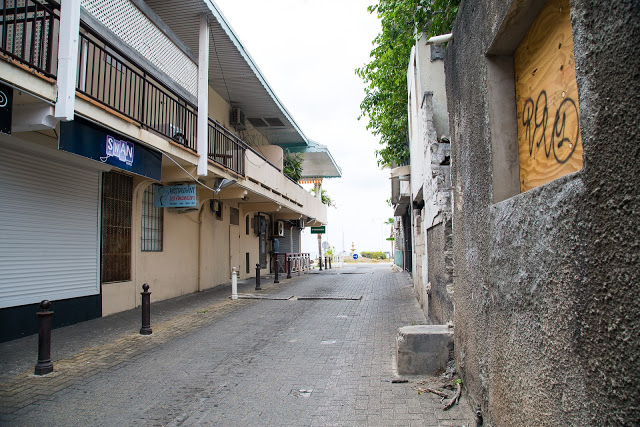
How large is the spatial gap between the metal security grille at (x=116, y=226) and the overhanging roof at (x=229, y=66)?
4328 mm

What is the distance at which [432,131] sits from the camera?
26.8ft

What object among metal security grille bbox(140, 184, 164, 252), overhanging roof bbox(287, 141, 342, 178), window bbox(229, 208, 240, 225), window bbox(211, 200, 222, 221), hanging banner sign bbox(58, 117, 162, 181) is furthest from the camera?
overhanging roof bbox(287, 141, 342, 178)

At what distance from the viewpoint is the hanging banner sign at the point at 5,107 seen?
577 cm

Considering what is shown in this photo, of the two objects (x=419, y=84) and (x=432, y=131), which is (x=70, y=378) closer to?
(x=432, y=131)

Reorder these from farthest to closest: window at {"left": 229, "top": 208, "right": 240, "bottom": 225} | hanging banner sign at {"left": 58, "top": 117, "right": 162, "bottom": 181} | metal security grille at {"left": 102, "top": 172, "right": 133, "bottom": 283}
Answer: window at {"left": 229, "top": 208, "right": 240, "bottom": 225} < metal security grille at {"left": 102, "top": 172, "right": 133, "bottom": 283} < hanging banner sign at {"left": 58, "top": 117, "right": 162, "bottom": 181}

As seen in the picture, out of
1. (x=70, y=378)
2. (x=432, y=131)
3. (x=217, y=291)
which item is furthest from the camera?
(x=217, y=291)

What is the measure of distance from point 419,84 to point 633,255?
8.59 meters

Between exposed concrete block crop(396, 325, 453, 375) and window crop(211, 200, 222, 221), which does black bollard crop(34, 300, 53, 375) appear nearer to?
exposed concrete block crop(396, 325, 453, 375)

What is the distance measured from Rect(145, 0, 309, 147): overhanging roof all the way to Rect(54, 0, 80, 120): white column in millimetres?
4412

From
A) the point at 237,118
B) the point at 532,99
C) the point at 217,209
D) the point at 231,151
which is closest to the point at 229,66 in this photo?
the point at 231,151

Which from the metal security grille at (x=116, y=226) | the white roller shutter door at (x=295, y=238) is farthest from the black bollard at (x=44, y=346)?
the white roller shutter door at (x=295, y=238)

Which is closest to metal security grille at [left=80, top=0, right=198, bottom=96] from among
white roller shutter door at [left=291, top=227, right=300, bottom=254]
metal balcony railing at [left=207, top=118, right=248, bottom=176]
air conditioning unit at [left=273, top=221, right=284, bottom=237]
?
metal balcony railing at [left=207, top=118, right=248, bottom=176]

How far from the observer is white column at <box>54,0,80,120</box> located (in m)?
6.54

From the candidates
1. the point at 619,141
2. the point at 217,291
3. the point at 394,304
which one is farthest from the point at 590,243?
the point at 217,291
